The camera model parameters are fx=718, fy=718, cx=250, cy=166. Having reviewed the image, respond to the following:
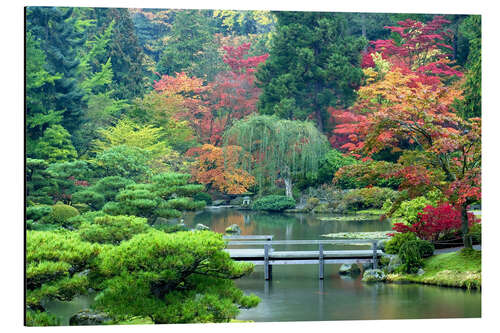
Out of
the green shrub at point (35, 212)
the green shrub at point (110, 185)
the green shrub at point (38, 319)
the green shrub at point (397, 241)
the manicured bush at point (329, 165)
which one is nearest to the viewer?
the green shrub at point (38, 319)

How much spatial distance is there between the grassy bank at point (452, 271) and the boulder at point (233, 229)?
344 centimetres

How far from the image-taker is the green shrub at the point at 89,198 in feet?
31.7

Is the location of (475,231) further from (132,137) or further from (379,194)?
(132,137)

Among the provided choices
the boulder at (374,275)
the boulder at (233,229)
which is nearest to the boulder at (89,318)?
the boulder at (374,275)

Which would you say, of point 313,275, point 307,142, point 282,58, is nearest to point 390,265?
point 313,275

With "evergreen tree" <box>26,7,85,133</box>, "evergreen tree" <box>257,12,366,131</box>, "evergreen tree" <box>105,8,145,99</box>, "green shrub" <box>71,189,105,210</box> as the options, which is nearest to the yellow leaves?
"evergreen tree" <box>105,8,145,99</box>

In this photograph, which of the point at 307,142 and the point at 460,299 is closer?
the point at 460,299

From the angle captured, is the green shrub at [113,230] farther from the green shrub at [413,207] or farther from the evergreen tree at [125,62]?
the evergreen tree at [125,62]

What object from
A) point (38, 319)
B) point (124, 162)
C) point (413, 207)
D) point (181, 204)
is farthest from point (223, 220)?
point (38, 319)

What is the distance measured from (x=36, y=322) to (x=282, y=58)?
7.48m

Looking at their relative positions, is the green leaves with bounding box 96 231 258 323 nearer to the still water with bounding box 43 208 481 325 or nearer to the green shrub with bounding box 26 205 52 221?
the still water with bounding box 43 208 481 325

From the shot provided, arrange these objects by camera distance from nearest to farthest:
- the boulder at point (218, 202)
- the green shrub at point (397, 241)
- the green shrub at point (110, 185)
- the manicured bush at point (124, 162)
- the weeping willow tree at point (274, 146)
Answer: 1. the green shrub at point (397, 241)
2. the green shrub at point (110, 185)
3. the manicured bush at point (124, 162)
4. the boulder at point (218, 202)
5. the weeping willow tree at point (274, 146)

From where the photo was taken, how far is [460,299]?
7.94 meters

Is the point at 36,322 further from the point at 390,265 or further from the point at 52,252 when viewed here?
the point at 390,265
